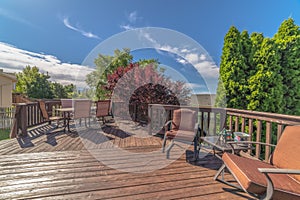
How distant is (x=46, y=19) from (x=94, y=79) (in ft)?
25.7

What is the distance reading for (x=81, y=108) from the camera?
5.09 meters

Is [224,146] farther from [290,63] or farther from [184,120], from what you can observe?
[290,63]

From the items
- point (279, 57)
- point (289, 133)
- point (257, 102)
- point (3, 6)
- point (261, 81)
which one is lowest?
point (289, 133)

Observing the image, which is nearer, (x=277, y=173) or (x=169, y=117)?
(x=277, y=173)

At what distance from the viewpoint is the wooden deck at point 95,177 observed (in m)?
1.79

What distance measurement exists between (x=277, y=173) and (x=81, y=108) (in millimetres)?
5017

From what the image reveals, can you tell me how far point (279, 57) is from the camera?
5227 millimetres

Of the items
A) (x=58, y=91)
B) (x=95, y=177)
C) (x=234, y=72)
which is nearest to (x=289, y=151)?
(x=95, y=177)

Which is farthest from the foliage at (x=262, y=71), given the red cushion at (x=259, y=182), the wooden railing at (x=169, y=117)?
the red cushion at (x=259, y=182)

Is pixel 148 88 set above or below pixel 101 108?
above

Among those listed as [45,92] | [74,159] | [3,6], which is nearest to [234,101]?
[74,159]

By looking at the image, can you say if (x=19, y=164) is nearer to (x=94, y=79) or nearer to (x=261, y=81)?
(x=261, y=81)

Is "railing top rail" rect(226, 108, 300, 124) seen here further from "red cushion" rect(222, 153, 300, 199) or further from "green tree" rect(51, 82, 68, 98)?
"green tree" rect(51, 82, 68, 98)

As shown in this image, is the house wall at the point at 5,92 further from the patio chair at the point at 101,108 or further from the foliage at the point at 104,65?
the patio chair at the point at 101,108
